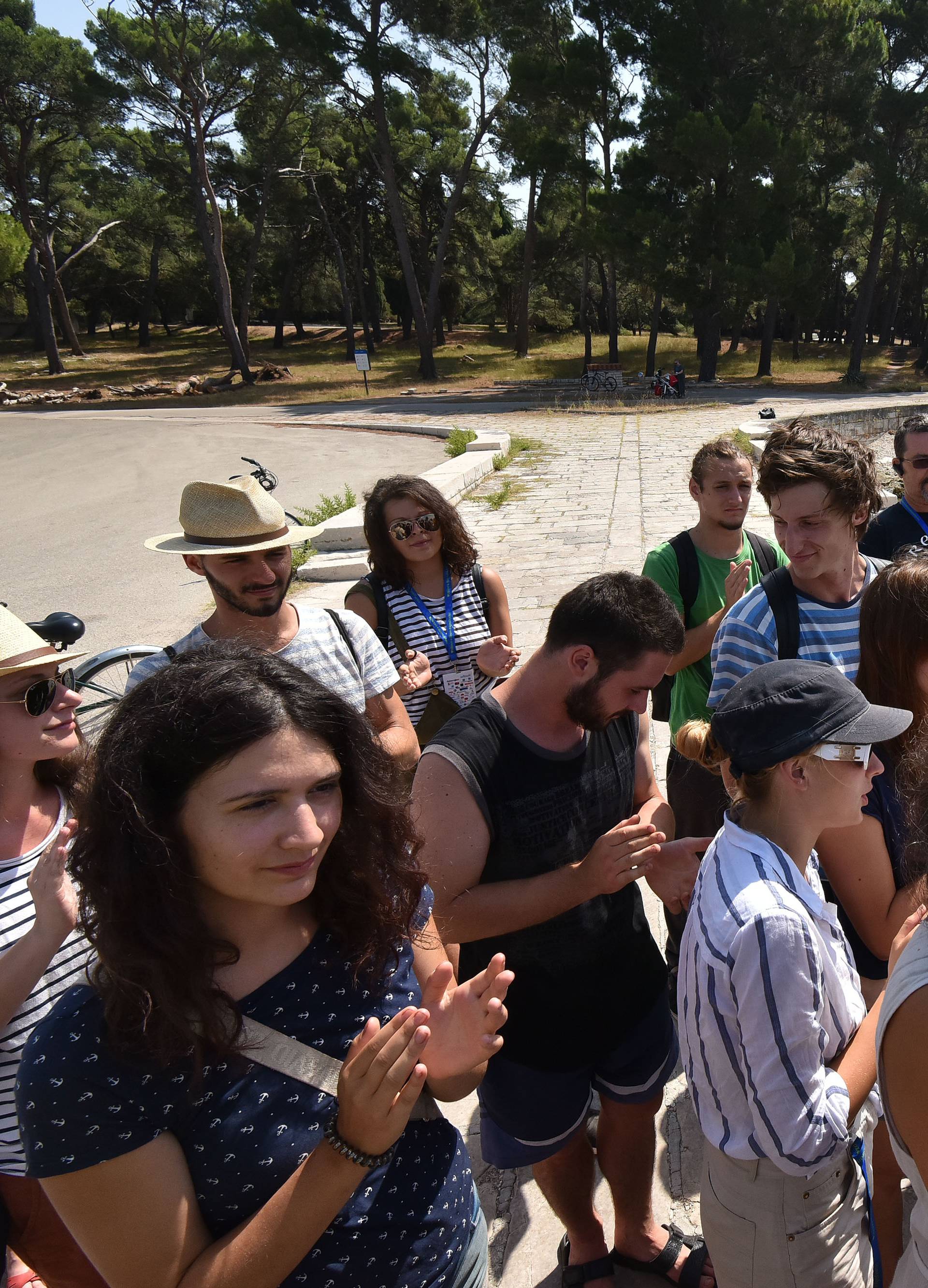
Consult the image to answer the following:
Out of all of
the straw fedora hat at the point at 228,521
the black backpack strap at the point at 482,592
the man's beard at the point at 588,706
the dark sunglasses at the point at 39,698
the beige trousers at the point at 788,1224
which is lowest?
the beige trousers at the point at 788,1224

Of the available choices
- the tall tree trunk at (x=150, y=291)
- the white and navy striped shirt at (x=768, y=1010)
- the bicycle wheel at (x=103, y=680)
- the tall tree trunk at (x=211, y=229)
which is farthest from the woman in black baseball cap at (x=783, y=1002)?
the tall tree trunk at (x=150, y=291)

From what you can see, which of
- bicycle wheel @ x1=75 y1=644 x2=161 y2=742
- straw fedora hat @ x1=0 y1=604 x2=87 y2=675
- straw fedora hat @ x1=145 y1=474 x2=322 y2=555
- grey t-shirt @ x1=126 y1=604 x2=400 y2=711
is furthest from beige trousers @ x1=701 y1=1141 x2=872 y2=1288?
bicycle wheel @ x1=75 y1=644 x2=161 y2=742

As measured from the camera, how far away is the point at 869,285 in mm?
32750

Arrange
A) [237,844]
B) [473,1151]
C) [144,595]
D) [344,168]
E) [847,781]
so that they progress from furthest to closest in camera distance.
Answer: [344,168] → [144,595] → [473,1151] → [847,781] → [237,844]

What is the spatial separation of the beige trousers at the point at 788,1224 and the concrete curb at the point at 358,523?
11.9 ft

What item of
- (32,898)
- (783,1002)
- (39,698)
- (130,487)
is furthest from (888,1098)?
(130,487)

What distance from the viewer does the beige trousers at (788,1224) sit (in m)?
1.56

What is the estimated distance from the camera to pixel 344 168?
1705 inches

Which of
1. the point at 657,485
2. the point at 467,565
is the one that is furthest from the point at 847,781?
the point at 657,485

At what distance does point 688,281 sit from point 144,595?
27.8 meters

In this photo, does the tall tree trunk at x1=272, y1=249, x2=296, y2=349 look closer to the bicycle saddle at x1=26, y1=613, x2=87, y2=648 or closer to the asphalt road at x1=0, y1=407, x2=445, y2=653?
the asphalt road at x1=0, y1=407, x2=445, y2=653

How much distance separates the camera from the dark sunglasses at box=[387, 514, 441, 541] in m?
3.45

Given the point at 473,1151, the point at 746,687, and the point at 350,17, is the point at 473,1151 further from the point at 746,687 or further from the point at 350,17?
the point at 350,17

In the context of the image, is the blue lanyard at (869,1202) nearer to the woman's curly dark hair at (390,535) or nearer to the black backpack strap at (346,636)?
the black backpack strap at (346,636)
